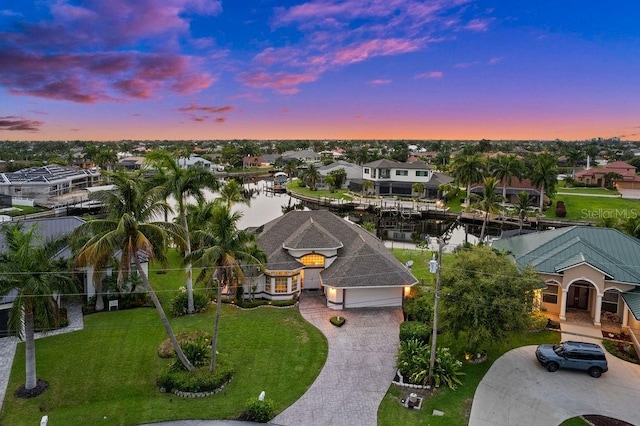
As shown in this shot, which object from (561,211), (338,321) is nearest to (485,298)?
(338,321)

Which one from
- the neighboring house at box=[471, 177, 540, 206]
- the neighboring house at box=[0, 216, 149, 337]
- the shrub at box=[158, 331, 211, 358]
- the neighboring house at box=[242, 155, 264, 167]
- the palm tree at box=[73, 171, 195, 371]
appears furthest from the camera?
the neighboring house at box=[242, 155, 264, 167]

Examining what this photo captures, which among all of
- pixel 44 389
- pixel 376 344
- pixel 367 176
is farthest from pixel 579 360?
pixel 367 176

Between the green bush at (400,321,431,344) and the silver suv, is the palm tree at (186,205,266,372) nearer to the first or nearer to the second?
the green bush at (400,321,431,344)

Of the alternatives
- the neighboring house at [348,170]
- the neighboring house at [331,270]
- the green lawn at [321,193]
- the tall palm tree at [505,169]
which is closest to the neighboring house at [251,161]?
the green lawn at [321,193]

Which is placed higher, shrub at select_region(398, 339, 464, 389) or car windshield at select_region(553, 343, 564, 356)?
car windshield at select_region(553, 343, 564, 356)

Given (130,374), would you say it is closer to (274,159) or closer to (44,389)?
(44,389)

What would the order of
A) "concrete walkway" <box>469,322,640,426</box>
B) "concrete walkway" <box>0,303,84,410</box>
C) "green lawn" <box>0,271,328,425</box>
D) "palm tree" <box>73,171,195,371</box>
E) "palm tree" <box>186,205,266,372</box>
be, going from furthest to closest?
"concrete walkway" <box>0,303,84,410</box>
"palm tree" <box>186,205,266,372</box>
"concrete walkway" <box>469,322,640,426</box>
"green lawn" <box>0,271,328,425</box>
"palm tree" <box>73,171,195,371</box>

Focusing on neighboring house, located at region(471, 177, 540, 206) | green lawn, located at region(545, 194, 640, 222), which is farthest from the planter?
neighboring house, located at region(471, 177, 540, 206)
